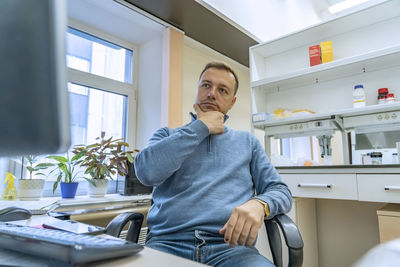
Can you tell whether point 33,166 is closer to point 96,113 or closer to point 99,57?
point 96,113

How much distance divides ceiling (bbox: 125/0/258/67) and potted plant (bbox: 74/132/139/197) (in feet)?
3.74

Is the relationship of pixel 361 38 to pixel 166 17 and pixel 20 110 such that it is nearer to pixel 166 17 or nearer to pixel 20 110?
pixel 166 17

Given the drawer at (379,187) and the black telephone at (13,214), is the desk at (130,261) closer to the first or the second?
the black telephone at (13,214)

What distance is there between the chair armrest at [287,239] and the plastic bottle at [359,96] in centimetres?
155

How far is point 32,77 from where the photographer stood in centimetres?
24

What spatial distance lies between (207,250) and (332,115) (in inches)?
64.1

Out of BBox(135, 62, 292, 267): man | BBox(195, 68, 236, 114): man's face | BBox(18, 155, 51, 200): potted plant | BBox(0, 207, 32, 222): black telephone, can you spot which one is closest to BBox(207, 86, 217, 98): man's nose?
BBox(195, 68, 236, 114): man's face

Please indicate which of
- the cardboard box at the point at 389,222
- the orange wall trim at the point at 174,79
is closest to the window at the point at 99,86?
the orange wall trim at the point at 174,79

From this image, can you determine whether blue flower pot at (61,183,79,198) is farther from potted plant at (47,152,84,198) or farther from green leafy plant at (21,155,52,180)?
green leafy plant at (21,155,52,180)

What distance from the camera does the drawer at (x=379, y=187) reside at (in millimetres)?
1360

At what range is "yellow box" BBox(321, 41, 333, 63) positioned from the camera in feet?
7.04

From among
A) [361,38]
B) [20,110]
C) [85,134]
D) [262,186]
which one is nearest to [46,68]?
[20,110]

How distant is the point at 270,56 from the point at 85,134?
1.87 m

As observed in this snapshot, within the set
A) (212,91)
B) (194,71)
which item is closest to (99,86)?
(194,71)
